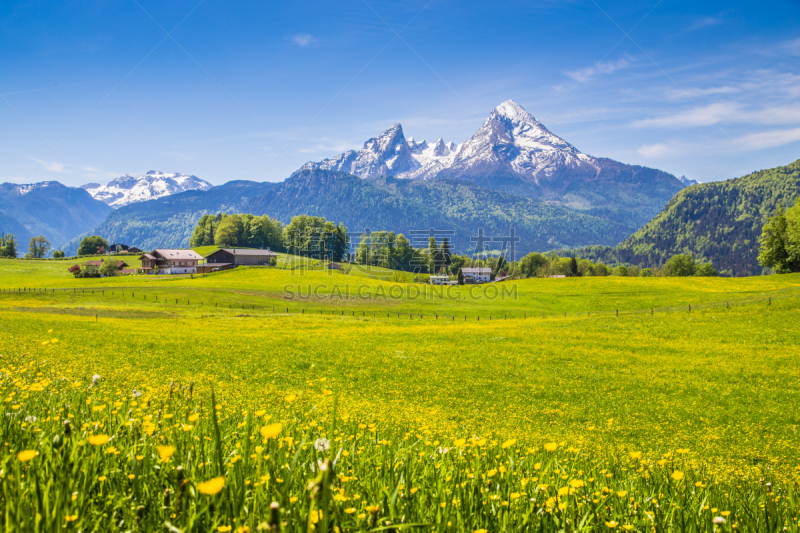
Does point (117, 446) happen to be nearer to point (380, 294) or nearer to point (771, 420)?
point (771, 420)

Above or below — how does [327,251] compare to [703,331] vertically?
above

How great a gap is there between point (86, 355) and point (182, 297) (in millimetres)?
51540

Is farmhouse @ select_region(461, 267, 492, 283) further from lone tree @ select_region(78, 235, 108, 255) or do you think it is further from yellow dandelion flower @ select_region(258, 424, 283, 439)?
yellow dandelion flower @ select_region(258, 424, 283, 439)

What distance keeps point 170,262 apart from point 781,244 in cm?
14351

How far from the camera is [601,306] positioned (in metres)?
59.7

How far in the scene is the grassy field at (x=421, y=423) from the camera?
7.20 feet

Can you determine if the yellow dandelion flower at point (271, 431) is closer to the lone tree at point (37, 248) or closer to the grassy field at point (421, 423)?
the grassy field at point (421, 423)

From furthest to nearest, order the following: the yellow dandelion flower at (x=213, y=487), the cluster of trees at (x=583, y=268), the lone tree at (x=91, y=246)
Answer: the lone tree at (x=91, y=246)
the cluster of trees at (x=583, y=268)
the yellow dandelion flower at (x=213, y=487)

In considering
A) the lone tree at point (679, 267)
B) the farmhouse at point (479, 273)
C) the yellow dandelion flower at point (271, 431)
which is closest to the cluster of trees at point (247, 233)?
the farmhouse at point (479, 273)

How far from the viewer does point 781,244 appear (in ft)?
255

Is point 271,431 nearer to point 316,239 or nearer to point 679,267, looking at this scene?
point 316,239

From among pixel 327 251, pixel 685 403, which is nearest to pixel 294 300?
pixel 685 403

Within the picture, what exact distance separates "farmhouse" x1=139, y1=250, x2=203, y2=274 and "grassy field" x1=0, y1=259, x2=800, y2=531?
66097 millimetres

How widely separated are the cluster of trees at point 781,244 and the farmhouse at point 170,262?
439ft
